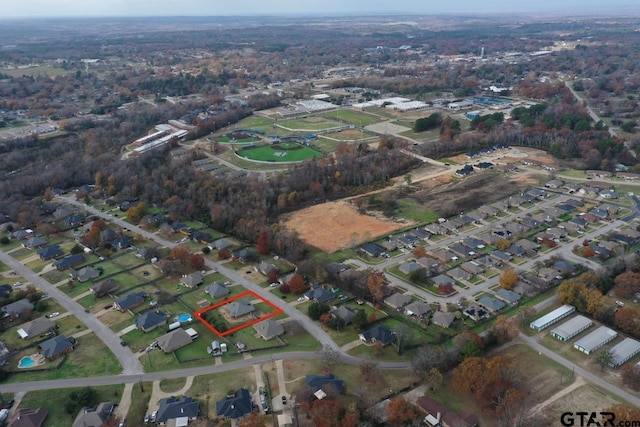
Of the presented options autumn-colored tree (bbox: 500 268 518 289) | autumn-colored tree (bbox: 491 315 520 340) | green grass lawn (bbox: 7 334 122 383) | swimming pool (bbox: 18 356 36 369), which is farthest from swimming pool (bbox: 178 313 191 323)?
autumn-colored tree (bbox: 500 268 518 289)

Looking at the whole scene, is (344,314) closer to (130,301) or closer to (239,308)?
(239,308)

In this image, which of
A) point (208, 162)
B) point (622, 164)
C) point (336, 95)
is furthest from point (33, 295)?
point (336, 95)

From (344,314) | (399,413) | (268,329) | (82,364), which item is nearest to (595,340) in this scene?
(399,413)

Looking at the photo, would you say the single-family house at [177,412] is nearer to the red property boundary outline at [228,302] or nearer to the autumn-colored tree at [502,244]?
the red property boundary outline at [228,302]

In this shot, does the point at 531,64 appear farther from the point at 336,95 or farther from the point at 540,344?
the point at 540,344

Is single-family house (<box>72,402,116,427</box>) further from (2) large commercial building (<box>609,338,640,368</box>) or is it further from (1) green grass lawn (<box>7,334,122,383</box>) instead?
(2) large commercial building (<box>609,338,640,368</box>)
